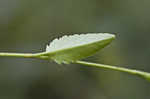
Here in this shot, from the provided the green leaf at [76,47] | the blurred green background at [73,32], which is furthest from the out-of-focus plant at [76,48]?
the blurred green background at [73,32]

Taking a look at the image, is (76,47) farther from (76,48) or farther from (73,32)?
(73,32)

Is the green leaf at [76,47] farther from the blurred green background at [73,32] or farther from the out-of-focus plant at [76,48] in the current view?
the blurred green background at [73,32]

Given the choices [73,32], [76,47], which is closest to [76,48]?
[76,47]

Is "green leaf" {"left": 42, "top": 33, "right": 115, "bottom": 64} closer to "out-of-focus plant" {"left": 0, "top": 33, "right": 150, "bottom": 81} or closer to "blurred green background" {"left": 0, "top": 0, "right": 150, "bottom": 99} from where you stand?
"out-of-focus plant" {"left": 0, "top": 33, "right": 150, "bottom": 81}

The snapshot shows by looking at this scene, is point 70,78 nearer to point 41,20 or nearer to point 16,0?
point 41,20

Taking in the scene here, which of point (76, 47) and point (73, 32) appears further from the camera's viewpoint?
Result: point (73, 32)

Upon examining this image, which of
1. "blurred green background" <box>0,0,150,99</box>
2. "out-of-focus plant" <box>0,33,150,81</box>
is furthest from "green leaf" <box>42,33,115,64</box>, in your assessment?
"blurred green background" <box>0,0,150,99</box>
